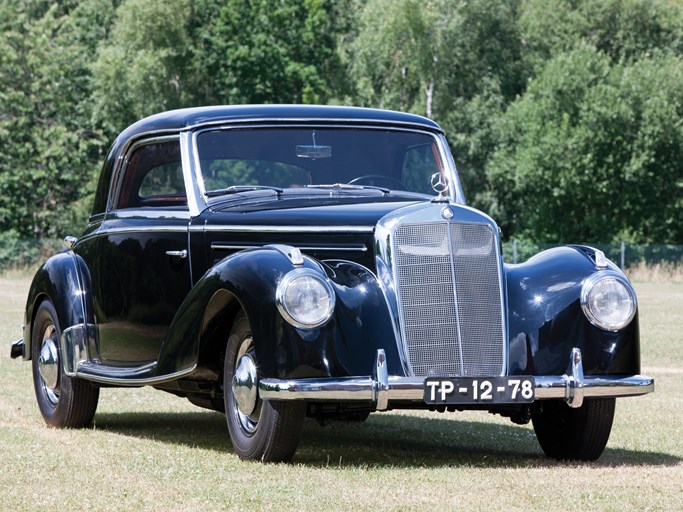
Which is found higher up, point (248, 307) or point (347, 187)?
point (347, 187)

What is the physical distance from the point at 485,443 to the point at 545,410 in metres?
0.70

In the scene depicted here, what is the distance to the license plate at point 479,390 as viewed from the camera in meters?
Answer: 6.40

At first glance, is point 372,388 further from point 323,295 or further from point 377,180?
point 377,180

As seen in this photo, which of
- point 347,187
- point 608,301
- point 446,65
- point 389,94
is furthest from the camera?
point 389,94

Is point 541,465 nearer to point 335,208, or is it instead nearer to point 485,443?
point 485,443

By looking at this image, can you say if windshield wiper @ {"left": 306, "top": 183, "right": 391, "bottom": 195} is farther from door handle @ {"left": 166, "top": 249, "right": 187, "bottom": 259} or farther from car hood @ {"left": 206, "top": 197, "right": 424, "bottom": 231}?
door handle @ {"left": 166, "top": 249, "right": 187, "bottom": 259}

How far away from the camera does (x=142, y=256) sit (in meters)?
8.07

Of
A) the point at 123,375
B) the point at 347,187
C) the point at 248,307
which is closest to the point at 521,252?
the point at 347,187

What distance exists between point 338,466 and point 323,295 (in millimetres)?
976

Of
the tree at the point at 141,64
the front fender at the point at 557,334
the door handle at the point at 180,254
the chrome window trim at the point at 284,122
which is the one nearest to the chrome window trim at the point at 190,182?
the chrome window trim at the point at 284,122

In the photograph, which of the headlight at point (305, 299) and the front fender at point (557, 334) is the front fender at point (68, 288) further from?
the front fender at point (557, 334)

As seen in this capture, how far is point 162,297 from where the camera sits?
7.91 meters

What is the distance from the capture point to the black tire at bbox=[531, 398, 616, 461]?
725 centimetres

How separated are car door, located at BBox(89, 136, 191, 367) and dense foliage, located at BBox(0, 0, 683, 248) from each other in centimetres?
4010
